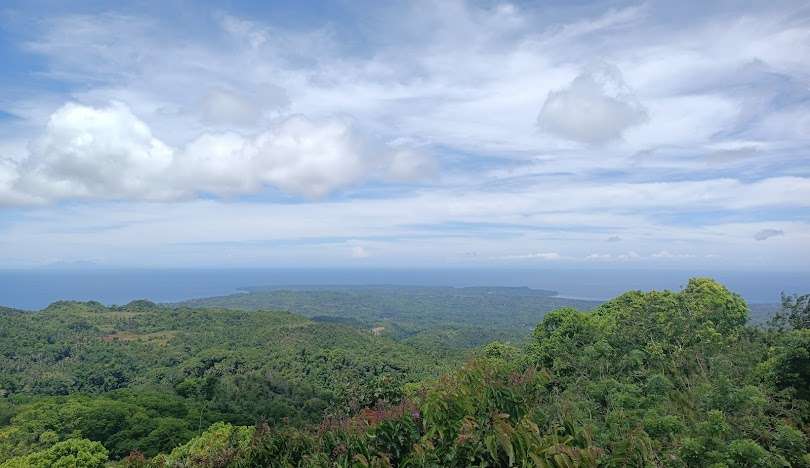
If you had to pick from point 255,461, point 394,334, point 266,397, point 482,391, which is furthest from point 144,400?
point 394,334

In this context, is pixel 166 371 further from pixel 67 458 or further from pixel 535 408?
pixel 535 408

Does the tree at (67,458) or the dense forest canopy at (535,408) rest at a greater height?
the dense forest canopy at (535,408)

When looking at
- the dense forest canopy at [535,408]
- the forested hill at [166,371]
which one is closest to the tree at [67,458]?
the dense forest canopy at [535,408]

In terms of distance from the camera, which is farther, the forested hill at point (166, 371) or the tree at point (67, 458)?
the forested hill at point (166, 371)

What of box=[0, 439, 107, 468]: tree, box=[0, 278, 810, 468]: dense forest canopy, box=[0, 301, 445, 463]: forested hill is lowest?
box=[0, 301, 445, 463]: forested hill

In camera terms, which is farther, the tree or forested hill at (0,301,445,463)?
forested hill at (0,301,445,463)

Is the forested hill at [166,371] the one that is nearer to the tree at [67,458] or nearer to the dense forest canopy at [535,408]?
the dense forest canopy at [535,408]

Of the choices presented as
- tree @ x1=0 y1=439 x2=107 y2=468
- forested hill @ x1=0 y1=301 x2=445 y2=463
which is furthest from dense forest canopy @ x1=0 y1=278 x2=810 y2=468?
forested hill @ x1=0 y1=301 x2=445 y2=463

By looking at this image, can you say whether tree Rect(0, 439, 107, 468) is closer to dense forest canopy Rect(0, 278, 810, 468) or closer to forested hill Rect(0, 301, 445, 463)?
dense forest canopy Rect(0, 278, 810, 468)
